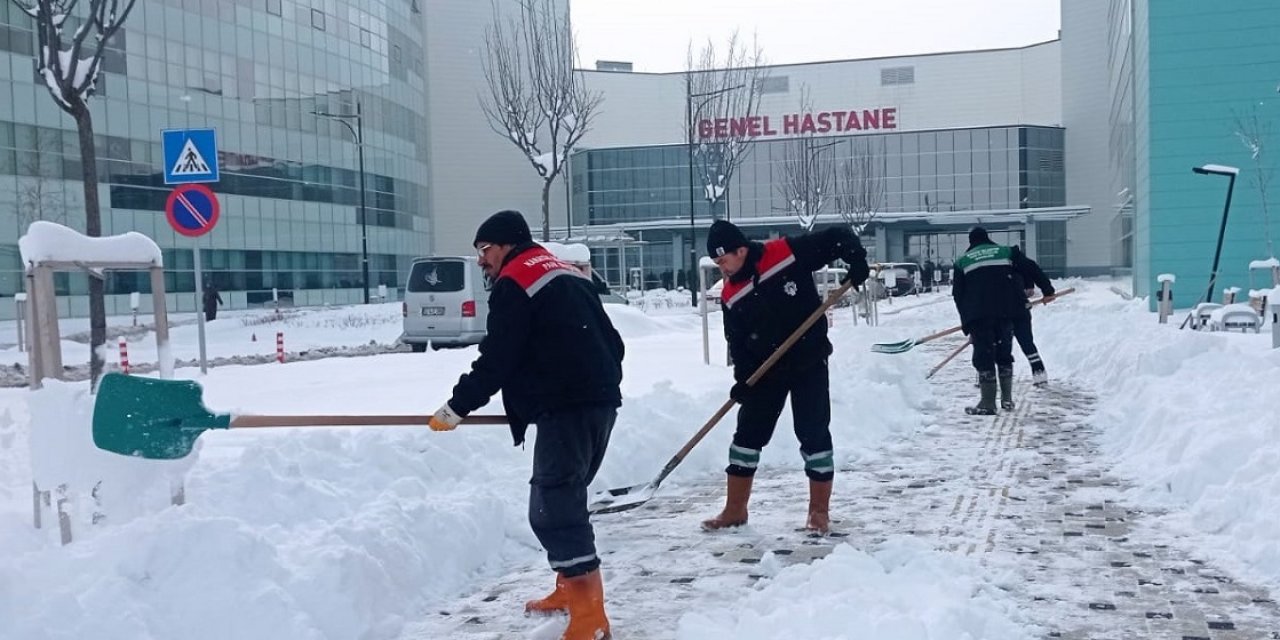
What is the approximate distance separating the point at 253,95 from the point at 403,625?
4257 centimetres

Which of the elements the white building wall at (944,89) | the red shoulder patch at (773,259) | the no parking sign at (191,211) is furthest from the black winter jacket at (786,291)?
the white building wall at (944,89)

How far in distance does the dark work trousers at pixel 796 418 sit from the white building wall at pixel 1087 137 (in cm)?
6242

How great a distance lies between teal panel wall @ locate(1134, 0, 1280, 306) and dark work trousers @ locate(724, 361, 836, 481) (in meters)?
19.7

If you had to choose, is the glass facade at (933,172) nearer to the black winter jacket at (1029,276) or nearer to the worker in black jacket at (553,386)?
the black winter jacket at (1029,276)

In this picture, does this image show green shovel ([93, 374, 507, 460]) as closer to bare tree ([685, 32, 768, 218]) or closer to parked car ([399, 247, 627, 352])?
parked car ([399, 247, 627, 352])

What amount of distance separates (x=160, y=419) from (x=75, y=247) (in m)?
1.25

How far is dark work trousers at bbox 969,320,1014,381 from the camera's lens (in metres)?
10.1

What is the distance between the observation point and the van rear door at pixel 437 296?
17391mm

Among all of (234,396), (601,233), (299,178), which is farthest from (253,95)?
(234,396)

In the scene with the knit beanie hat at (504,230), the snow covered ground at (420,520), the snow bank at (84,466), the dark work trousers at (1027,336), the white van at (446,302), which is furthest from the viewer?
the white van at (446,302)

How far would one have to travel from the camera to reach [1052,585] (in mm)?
4684

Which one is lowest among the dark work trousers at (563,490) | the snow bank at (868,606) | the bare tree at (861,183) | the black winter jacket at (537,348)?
the snow bank at (868,606)

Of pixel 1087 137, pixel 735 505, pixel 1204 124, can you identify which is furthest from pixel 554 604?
pixel 1087 137

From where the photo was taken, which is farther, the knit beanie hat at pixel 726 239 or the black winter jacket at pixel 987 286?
the black winter jacket at pixel 987 286
